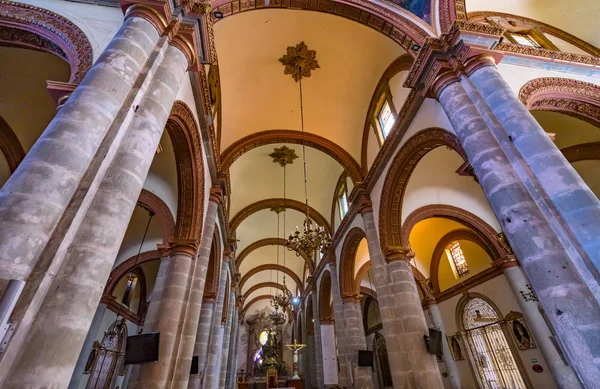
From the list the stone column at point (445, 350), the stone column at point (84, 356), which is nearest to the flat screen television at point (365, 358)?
the stone column at point (445, 350)

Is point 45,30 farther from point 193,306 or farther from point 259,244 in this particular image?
point 259,244

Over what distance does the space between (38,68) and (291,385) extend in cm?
1699

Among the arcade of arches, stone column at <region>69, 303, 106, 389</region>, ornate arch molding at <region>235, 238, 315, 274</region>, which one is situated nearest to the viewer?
the arcade of arches

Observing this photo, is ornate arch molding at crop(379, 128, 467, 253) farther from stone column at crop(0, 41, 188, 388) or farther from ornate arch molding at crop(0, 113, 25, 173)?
ornate arch molding at crop(0, 113, 25, 173)

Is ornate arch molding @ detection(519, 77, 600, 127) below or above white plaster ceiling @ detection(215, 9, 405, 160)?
below

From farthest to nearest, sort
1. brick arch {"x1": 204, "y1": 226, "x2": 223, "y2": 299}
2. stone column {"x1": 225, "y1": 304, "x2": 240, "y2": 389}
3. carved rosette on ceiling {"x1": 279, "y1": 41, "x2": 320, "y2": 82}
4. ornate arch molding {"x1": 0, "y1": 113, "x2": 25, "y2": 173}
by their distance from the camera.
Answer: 1. stone column {"x1": 225, "y1": 304, "x2": 240, "y2": 389}
2. brick arch {"x1": 204, "y1": 226, "x2": 223, "y2": 299}
3. carved rosette on ceiling {"x1": 279, "y1": 41, "x2": 320, "y2": 82}
4. ornate arch molding {"x1": 0, "y1": 113, "x2": 25, "y2": 173}

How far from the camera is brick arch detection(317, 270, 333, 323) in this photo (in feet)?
45.8

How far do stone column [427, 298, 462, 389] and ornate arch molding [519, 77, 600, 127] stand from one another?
8915 millimetres

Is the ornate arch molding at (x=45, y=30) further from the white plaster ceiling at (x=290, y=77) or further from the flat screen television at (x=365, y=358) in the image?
the flat screen television at (x=365, y=358)

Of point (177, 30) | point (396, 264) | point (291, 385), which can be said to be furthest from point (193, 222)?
point (291, 385)

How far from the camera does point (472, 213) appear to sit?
970cm

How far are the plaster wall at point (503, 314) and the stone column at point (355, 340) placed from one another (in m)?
4.96

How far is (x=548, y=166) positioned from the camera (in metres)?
3.25

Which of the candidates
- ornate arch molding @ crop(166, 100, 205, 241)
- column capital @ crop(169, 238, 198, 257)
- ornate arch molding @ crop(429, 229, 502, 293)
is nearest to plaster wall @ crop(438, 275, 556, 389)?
ornate arch molding @ crop(429, 229, 502, 293)
